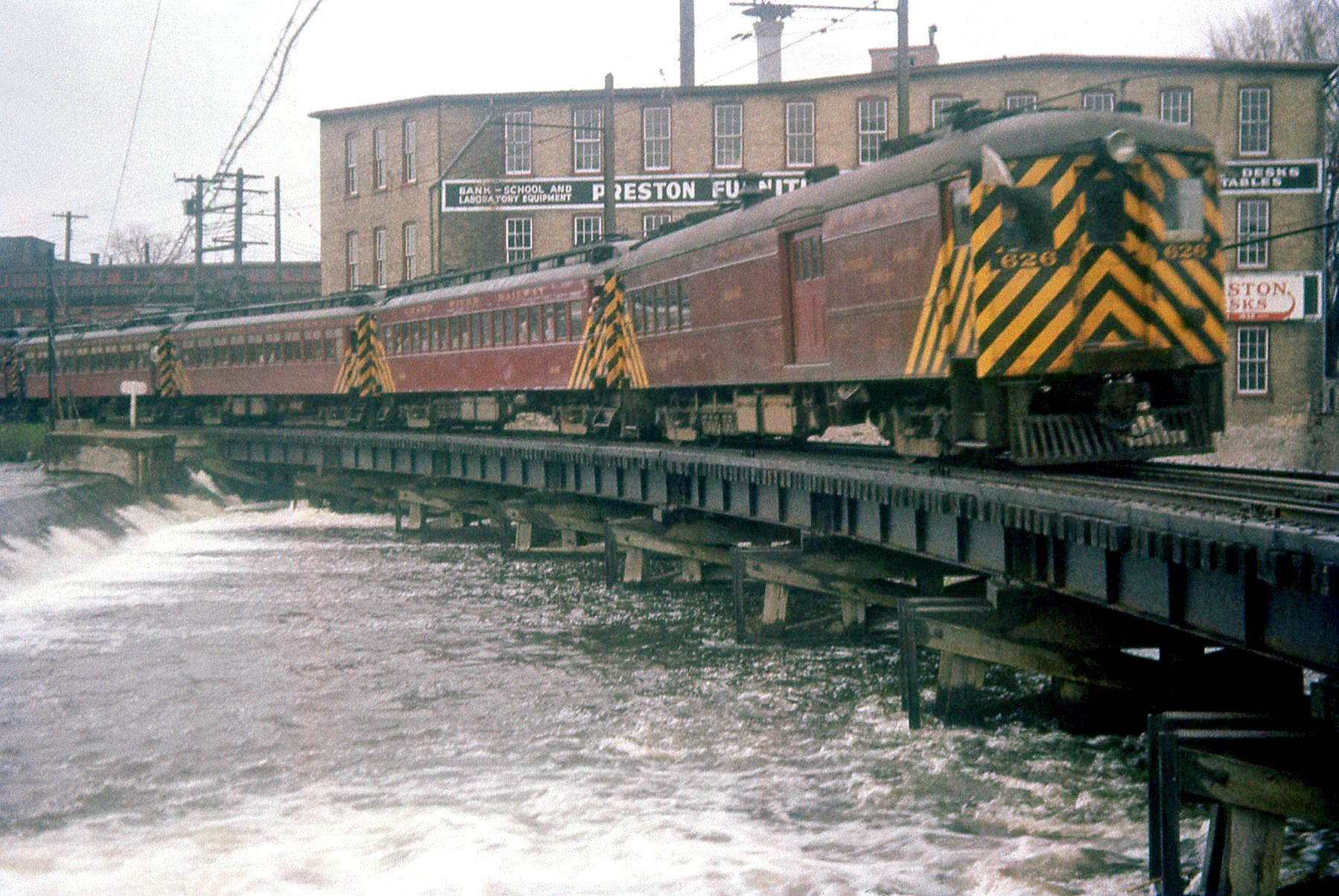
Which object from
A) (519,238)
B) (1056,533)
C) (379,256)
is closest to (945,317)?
(1056,533)

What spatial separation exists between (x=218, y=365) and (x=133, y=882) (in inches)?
1303

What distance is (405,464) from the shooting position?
29641 mm

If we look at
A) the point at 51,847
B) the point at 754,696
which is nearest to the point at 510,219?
the point at 754,696

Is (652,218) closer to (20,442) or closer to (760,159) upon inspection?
(760,159)

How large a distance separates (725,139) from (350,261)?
1348 cm

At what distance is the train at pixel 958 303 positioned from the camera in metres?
11.4

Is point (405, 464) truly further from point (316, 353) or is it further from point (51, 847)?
point (51, 847)

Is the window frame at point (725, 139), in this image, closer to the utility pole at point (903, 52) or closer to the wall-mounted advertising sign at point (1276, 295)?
the wall-mounted advertising sign at point (1276, 295)

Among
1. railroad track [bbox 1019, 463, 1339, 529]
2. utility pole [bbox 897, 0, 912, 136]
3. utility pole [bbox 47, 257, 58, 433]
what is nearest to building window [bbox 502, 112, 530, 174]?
utility pole [bbox 47, 257, 58, 433]

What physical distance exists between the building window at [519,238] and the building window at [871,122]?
9709 mm

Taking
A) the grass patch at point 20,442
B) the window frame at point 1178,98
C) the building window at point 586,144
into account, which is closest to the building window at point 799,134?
the building window at point 586,144

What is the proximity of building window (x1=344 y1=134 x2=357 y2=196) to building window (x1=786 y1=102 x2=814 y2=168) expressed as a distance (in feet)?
47.8

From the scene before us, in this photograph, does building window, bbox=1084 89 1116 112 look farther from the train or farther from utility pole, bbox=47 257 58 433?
utility pole, bbox=47 257 58 433

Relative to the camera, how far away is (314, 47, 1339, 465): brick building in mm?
35688
